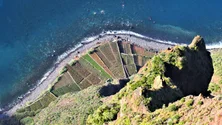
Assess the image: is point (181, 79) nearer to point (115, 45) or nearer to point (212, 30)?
point (115, 45)

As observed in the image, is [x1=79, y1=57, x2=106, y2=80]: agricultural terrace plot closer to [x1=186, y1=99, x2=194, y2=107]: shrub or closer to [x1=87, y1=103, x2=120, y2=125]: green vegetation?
[x1=87, y1=103, x2=120, y2=125]: green vegetation

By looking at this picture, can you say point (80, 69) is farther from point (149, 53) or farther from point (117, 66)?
point (149, 53)

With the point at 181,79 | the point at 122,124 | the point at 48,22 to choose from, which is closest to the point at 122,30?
the point at 48,22

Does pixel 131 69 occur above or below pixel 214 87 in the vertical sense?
above

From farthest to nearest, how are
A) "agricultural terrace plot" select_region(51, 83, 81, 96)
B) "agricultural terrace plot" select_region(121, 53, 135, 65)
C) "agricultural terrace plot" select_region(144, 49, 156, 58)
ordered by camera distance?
1. "agricultural terrace plot" select_region(144, 49, 156, 58)
2. "agricultural terrace plot" select_region(121, 53, 135, 65)
3. "agricultural terrace plot" select_region(51, 83, 81, 96)

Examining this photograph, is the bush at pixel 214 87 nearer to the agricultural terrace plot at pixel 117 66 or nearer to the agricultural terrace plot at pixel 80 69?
the agricultural terrace plot at pixel 117 66

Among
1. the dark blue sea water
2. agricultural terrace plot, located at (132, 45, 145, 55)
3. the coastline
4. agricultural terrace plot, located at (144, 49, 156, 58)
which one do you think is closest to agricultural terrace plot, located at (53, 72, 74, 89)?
the coastline

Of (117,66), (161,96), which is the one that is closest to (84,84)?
(117,66)
